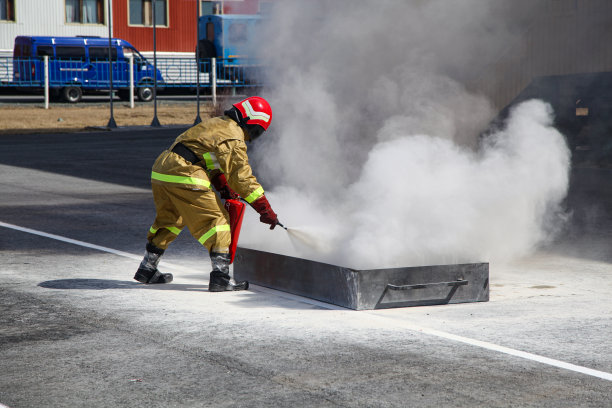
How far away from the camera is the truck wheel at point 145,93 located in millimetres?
31922

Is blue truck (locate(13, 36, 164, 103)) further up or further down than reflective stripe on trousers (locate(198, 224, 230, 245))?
further up

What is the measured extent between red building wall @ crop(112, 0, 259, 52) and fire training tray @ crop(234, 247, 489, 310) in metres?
34.3

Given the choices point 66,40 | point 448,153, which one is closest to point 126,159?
point 448,153

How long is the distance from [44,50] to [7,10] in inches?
239

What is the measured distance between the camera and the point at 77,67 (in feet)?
101

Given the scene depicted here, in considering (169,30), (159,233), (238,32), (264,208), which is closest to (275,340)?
(264,208)

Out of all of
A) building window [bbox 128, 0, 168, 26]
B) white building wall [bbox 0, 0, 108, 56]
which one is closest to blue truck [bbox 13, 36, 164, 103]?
white building wall [bbox 0, 0, 108, 56]

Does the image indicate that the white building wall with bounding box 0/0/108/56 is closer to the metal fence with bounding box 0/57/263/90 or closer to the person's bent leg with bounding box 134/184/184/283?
the metal fence with bounding box 0/57/263/90

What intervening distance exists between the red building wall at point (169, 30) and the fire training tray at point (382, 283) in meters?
34.3

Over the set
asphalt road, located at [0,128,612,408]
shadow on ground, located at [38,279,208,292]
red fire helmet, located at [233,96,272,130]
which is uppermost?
red fire helmet, located at [233,96,272,130]

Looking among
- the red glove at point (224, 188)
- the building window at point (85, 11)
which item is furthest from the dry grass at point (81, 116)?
the red glove at point (224, 188)

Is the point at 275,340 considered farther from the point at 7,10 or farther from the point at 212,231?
the point at 7,10

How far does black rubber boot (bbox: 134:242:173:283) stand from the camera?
5.96 m

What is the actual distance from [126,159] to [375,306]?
1146 centimetres
